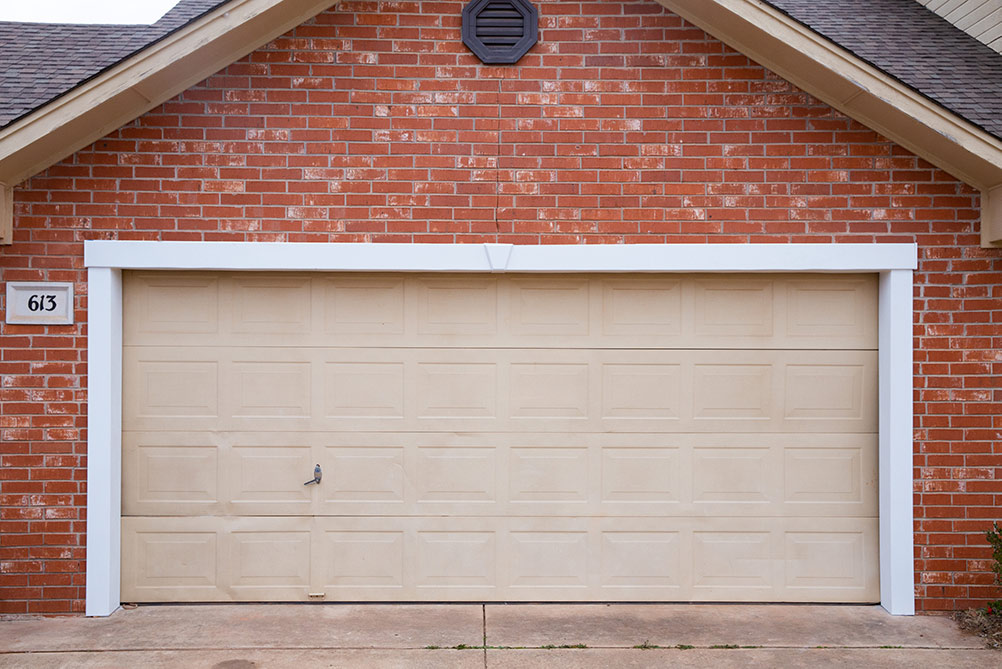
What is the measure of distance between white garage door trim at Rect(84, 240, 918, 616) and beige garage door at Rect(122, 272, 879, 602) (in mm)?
198

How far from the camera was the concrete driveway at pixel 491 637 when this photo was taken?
16.7 ft

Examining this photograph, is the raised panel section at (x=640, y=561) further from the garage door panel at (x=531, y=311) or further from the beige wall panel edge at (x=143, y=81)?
the beige wall panel edge at (x=143, y=81)

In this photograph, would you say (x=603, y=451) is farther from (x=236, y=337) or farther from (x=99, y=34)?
(x=99, y=34)

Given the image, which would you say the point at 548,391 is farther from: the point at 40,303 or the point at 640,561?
the point at 40,303

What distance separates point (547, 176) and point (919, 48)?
10.8ft

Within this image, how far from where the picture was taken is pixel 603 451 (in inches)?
241

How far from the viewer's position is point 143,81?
17.9 feet

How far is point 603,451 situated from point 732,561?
1210mm

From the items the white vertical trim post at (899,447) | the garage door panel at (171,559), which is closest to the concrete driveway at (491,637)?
the garage door panel at (171,559)

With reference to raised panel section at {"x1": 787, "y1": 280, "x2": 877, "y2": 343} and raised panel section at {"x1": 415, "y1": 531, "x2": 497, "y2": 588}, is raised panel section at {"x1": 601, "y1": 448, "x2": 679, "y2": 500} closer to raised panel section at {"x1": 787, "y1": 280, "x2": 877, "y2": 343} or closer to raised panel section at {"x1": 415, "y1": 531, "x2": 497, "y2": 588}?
raised panel section at {"x1": 415, "y1": 531, "x2": 497, "y2": 588}

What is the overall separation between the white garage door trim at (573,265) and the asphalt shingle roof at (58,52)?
43.2 inches

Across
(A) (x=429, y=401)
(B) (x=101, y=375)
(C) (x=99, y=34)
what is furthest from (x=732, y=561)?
(C) (x=99, y=34)

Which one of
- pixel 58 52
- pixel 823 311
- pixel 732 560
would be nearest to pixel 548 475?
pixel 732 560

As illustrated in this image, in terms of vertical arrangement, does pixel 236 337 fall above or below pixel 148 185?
below
